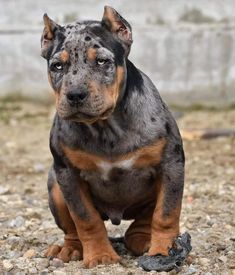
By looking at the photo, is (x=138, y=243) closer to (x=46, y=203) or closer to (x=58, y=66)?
(x=58, y=66)

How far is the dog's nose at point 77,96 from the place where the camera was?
4.52 metres

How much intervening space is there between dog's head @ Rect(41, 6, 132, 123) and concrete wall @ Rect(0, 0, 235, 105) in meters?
6.15

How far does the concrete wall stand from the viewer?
1098cm

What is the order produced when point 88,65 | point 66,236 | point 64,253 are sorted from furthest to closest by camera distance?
1. point 66,236
2. point 64,253
3. point 88,65

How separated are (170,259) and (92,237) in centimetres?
53

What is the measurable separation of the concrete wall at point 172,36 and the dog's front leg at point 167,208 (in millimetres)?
6209

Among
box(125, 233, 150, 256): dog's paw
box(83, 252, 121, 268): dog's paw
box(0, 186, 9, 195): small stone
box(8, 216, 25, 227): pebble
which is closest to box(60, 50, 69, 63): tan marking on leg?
box(83, 252, 121, 268): dog's paw

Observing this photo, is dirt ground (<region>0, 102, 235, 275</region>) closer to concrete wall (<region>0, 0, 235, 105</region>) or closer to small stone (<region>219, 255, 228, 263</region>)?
small stone (<region>219, 255, 228, 263</region>)

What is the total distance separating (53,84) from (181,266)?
1.37 m

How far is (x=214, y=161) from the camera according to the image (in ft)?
28.3

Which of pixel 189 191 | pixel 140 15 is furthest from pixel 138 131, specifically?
pixel 140 15

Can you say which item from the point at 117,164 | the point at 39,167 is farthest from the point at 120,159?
the point at 39,167

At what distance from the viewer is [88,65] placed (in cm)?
463

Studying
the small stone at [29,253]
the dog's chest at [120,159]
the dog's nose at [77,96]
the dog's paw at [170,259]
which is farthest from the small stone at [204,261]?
the dog's nose at [77,96]
